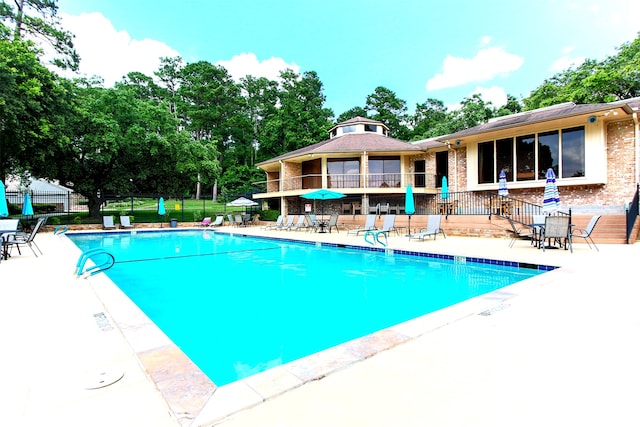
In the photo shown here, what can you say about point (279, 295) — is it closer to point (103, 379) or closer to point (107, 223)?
point (103, 379)

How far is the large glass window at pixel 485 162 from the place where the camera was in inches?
617

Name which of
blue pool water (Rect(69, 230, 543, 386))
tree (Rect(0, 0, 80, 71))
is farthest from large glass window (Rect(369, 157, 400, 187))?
tree (Rect(0, 0, 80, 71))

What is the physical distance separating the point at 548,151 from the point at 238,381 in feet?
51.6

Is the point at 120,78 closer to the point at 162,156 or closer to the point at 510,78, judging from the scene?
the point at 162,156

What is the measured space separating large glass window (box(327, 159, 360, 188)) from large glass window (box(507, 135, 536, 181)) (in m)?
8.52

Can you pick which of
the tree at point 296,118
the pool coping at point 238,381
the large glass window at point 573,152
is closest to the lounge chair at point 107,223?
the pool coping at point 238,381

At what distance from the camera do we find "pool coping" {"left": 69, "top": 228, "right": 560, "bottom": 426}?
200 centimetres

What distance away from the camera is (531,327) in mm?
3211

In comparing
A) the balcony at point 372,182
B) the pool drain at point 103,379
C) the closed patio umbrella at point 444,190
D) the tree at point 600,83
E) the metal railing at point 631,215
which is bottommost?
the pool drain at point 103,379

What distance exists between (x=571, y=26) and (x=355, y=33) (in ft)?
50.0

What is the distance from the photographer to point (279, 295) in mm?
5938

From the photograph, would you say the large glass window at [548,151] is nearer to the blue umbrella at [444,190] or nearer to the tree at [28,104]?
the blue umbrella at [444,190]

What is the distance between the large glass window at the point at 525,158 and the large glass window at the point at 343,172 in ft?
28.0

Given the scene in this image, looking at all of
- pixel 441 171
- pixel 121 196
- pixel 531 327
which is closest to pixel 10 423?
pixel 531 327
